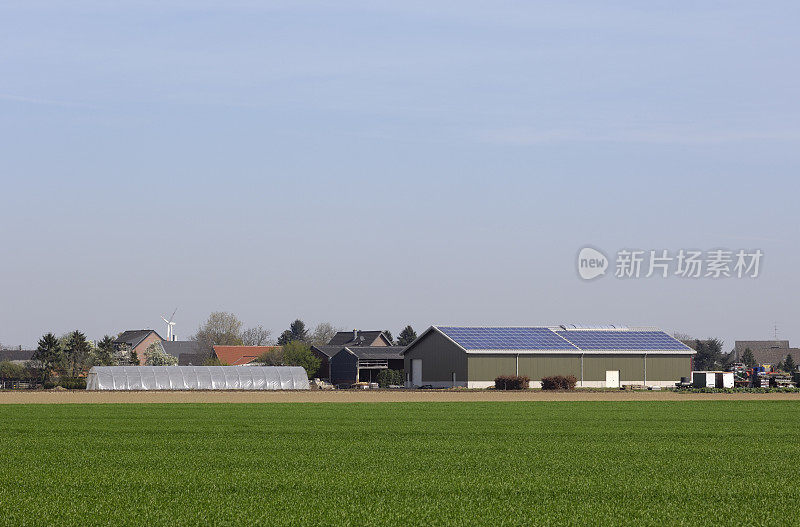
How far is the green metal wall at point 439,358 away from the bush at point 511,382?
11.0 ft

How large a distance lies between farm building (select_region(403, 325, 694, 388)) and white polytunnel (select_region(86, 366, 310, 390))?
12.4 metres

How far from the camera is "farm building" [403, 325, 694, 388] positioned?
84938 millimetres

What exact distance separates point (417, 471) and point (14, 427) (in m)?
17.4

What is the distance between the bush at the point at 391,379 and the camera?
3804 inches

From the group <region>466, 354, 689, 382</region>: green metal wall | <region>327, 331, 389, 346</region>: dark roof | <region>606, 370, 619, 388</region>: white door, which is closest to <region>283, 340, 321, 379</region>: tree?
<region>327, 331, 389, 346</region>: dark roof

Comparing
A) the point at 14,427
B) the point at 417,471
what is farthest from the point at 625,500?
the point at 14,427

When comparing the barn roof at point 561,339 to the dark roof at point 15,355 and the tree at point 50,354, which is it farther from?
the dark roof at point 15,355

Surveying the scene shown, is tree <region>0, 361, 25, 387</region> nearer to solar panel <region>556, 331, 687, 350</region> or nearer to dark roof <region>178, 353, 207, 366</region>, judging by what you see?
dark roof <region>178, 353, 207, 366</region>

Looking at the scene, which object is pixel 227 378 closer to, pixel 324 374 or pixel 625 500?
pixel 324 374

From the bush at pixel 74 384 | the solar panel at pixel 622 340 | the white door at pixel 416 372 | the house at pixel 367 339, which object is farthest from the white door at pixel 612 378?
the house at pixel 367 339

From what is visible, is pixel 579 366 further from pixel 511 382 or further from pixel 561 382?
pixel 511 382

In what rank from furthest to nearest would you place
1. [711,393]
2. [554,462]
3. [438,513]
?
[711,393] → [554,462] → [438,513]

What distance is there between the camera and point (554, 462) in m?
20.6

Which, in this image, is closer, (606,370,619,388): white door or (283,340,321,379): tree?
(606,370,619,388): white door
